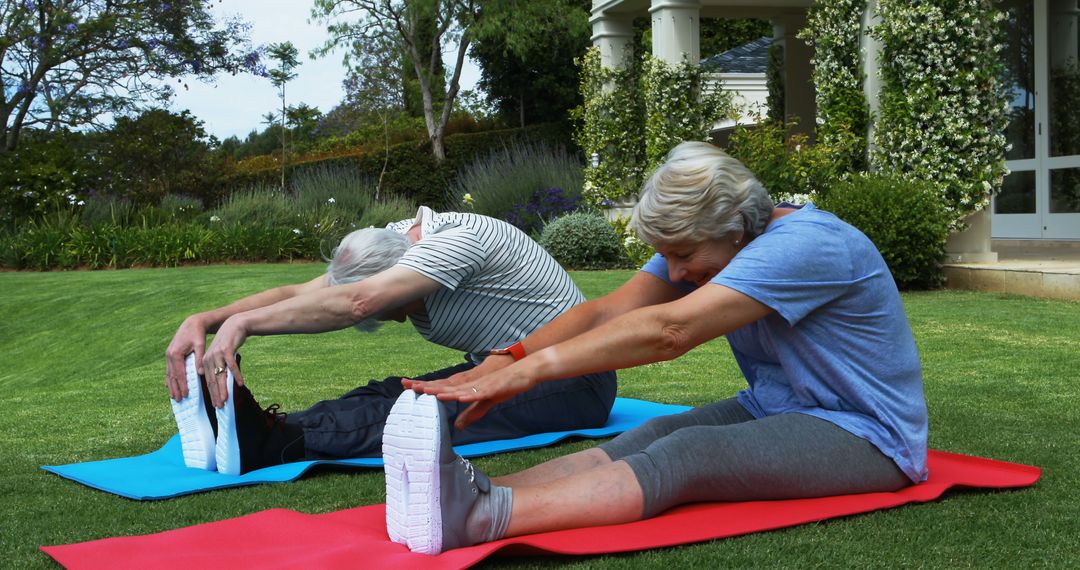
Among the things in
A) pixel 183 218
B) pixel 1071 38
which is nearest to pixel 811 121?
pixel 1071 38

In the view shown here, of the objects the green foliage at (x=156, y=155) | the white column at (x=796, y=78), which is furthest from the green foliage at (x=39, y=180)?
the white column at (x=796, y=78)

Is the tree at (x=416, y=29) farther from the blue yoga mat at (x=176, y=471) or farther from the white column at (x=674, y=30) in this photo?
the blue yoga mat at (x=176, y=471)

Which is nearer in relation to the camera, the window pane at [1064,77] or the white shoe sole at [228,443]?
the white shoe sole at [228,443]

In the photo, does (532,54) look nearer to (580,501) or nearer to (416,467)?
(580,501)

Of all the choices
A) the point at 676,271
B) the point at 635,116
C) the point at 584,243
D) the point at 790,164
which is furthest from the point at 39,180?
the point at 676,271

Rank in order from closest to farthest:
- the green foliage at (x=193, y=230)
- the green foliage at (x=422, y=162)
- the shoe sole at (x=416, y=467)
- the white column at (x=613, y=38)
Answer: the shoe sole at (x=416, y=467), the green foliage at (x=193, y=230), the white column at (x=613, y=38), the green foliage at (x=422, y=162)

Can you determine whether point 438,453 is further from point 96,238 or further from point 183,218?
point 183,218

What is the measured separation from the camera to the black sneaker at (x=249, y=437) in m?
3.40

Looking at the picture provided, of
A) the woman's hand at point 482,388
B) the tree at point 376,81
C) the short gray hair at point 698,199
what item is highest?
the tree at point 376,81

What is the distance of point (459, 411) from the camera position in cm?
357

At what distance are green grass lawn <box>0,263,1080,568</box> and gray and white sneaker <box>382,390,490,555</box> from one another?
14cm

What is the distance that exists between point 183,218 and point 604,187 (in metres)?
6.56

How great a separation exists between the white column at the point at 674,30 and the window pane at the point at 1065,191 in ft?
14.6

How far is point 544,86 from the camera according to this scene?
26.2 metres
